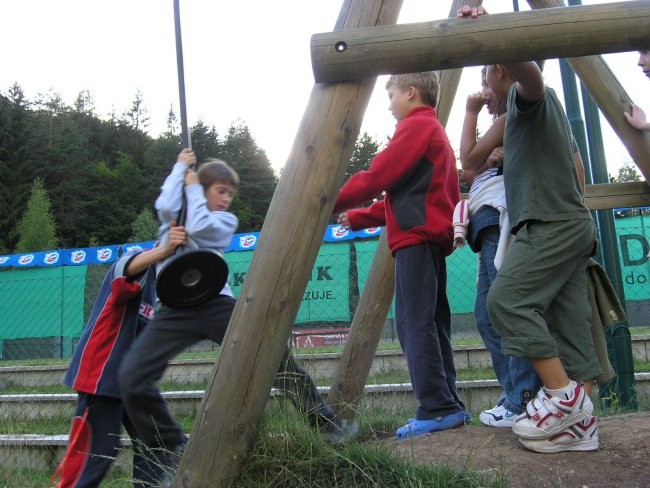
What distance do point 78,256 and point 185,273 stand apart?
16075 mm

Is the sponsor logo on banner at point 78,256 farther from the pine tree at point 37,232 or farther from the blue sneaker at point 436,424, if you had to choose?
the pine tree at point 37,232

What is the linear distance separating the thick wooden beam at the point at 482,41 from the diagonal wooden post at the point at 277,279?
11cm

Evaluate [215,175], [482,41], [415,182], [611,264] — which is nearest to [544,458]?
[415,182]

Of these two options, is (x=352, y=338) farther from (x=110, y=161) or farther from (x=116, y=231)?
(x=110, y=161)

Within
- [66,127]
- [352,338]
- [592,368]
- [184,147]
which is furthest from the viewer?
[66,127]

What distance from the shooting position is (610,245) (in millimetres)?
5363

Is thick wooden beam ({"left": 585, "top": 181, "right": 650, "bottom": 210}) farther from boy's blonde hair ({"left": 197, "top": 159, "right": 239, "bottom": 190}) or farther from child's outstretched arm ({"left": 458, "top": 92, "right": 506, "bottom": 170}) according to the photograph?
boy's blonde hair ({"left": 197, "top": 159, "right": 239, "bottom": 190})

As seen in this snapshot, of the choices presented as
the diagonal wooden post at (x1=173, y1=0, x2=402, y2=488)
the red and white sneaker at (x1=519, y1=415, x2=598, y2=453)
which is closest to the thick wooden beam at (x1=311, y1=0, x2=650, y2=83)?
the diagonal wooden post at (x1=173, y1=0, x2=402, y2=488)

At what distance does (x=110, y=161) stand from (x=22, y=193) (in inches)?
585

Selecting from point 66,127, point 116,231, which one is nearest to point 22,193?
point 116,231

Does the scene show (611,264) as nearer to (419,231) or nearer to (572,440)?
(419,231)

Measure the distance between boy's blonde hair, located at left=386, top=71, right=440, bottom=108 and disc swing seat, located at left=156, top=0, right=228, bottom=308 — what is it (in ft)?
3.13

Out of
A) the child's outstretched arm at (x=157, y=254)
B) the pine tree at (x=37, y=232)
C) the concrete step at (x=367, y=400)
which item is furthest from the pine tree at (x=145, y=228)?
the child's outstretched arm at (x=157, y=254)

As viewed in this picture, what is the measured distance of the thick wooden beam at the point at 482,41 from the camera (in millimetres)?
1980
